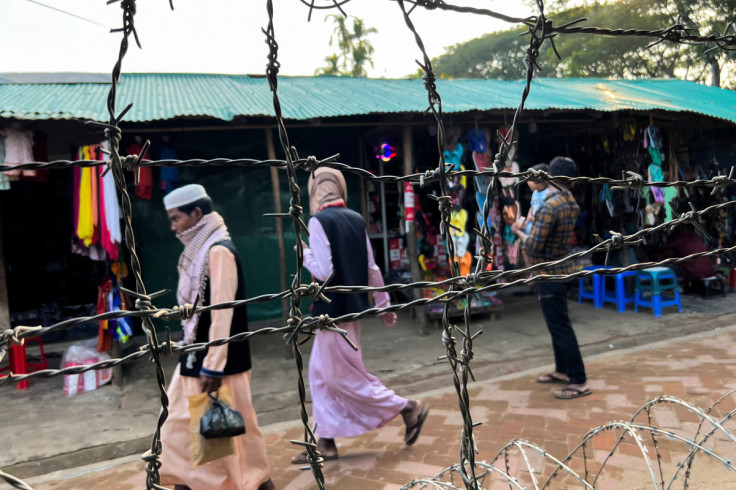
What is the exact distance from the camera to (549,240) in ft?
12.4

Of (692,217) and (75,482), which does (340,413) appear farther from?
(692,217)

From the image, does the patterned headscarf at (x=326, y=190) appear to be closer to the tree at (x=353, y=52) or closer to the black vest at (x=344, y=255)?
the black vest at (x=344, y=255)

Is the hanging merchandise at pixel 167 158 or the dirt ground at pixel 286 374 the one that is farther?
the hanging merchandise at pixel 167 158

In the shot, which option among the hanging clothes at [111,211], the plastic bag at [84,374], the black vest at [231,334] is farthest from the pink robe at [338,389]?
the plastic bag at [84,374]

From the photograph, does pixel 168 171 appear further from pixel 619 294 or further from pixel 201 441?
pixel 619 294

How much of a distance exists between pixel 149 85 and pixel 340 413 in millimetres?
5016

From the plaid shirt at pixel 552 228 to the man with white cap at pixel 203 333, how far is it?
2251 millimetres

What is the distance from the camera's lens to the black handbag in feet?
7.01

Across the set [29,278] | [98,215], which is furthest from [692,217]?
[29,278]

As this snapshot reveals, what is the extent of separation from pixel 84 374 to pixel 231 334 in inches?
135

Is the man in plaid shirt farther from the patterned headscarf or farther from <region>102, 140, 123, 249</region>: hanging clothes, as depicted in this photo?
<region>102, 140, 123, 249</region>: hanging clothes

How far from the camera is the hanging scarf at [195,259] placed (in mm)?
2357

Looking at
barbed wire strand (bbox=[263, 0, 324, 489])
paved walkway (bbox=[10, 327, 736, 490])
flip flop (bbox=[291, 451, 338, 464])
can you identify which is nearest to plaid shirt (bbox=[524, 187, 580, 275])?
paved walkway (bbox=[10, 327, 736, 490])

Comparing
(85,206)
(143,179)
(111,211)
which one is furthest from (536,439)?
(143,179)
